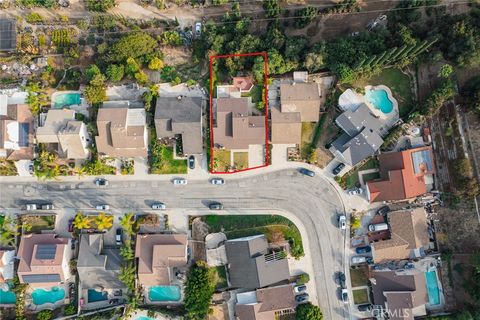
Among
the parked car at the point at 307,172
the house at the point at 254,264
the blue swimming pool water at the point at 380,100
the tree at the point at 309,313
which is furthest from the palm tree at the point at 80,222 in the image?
the blue swimming pool water at the point at 380,100

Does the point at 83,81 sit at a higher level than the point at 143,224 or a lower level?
higher

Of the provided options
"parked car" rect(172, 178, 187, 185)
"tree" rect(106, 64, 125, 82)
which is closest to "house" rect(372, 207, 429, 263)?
"parked car" rect(172, 178, 187, 185)

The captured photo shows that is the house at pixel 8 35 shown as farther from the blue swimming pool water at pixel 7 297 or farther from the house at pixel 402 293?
the house at pixel 402 293

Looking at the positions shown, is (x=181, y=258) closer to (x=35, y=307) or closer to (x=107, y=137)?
(x=107, y=137)

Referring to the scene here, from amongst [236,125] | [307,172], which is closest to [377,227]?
[307,172]

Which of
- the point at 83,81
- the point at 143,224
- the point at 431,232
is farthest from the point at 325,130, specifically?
the point at 83,81

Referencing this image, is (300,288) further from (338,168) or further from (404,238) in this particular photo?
(338,168)
